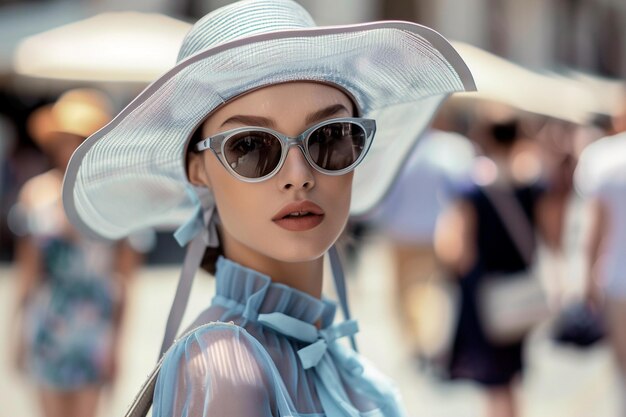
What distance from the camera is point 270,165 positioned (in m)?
1.99

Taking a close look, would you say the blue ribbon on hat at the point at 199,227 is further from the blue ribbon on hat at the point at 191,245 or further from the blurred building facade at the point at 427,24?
the blurred building facade at the point at 427,24

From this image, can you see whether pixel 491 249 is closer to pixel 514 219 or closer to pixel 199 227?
pixel 514 219

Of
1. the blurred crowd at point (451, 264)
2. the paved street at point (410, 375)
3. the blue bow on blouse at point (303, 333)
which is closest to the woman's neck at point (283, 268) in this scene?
the blue bow on blouse at point (303, 333)

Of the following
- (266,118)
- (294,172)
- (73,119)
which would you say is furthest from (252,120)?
(73,119)

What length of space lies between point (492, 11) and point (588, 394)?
29335 millimetres

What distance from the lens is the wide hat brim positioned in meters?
1.92

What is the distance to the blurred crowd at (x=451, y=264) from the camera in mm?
4762

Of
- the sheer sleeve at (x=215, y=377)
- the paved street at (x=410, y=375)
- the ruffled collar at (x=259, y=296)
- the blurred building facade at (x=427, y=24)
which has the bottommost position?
the paved street at (x=410, y=375)

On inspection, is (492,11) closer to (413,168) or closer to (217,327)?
(413,168)

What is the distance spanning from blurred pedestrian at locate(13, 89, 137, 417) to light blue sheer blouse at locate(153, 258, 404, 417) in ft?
8.96

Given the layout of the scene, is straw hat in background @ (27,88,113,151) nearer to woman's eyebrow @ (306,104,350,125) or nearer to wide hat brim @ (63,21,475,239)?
wide hat brim @ (63,21,475,239)

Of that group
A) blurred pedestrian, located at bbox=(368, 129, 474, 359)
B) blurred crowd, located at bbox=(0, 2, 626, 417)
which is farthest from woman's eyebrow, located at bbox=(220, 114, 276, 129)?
blurred pedestrian, located at bbox=(368, 129, 474, 359)

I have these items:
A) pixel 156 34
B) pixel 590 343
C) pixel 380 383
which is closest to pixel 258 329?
pixel 380 383

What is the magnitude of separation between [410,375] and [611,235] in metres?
2.40
